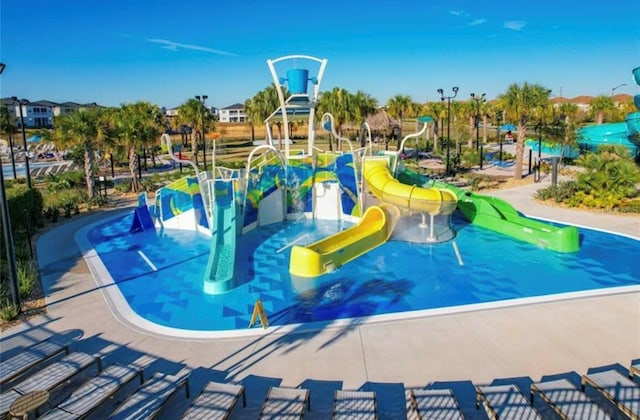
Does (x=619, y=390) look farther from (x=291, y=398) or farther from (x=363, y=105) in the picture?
(x=363, y=105)

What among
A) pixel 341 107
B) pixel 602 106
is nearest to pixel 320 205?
pixel 341 107

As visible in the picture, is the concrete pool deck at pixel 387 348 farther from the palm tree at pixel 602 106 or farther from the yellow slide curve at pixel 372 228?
the palm tree at pixel 602 106

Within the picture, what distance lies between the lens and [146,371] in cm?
895

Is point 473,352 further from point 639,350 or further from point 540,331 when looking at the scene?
point 639,350

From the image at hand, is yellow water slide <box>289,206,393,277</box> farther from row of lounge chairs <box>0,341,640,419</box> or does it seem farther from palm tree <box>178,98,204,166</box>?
palm tree <box>178,98,204,166</box>

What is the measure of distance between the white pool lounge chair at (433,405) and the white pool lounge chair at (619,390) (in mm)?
2336

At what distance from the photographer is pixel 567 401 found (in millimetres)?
6984

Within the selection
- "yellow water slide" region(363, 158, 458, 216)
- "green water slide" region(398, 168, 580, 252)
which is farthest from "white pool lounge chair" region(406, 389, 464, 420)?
"green water slide" region(398, 168, 580, 252)

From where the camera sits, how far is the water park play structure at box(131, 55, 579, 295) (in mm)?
16422

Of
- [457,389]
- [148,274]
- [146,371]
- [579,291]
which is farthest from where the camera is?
[148,274]

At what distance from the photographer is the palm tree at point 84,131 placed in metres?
25.4

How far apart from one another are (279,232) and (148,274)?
644cm

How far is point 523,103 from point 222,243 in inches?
870

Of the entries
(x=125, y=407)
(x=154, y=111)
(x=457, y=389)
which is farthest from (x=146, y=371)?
(x=154, y=111)
